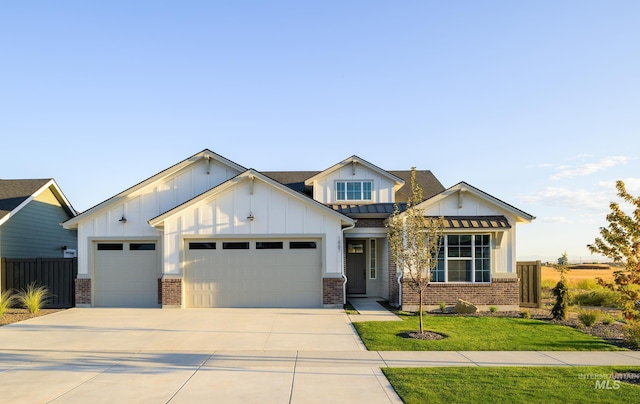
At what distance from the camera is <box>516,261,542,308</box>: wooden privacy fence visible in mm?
17703

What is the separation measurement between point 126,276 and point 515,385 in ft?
47.9

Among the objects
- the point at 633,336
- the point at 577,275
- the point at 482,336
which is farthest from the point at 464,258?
the point at 577,275

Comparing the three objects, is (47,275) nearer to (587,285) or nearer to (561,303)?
(561,303)

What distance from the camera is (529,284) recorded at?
700 inches

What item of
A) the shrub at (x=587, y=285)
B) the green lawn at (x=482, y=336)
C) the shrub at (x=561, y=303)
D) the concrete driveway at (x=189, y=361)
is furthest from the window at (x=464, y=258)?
the shrub at (x=587, y=285)

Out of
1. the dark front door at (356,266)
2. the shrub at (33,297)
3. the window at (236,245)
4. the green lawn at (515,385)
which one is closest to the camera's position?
the green lawn at (515,385)

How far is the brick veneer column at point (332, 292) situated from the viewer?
16906 millimetres

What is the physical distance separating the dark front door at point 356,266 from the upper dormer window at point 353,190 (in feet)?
6.91

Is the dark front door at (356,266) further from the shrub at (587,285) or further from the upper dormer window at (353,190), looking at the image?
the shrub at (587,285)

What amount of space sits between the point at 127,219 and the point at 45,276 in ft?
12.4

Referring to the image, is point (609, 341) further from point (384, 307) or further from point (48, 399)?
point (48, 399)

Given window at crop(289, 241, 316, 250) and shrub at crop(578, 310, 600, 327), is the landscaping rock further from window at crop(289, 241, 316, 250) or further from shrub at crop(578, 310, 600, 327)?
window at crop(289, 241, 316, 250)

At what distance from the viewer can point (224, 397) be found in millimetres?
6930

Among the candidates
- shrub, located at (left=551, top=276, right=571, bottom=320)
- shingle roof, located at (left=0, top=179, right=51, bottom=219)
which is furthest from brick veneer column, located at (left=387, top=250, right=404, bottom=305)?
shingle roof, located at (left=0, top=179, right=51, bottom=219)
